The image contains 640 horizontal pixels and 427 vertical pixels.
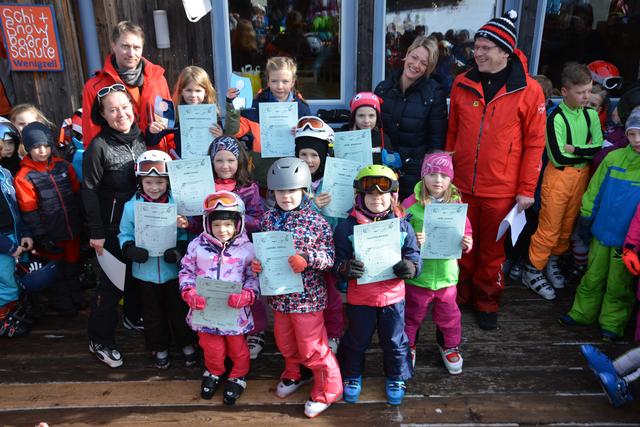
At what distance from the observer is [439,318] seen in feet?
10.7

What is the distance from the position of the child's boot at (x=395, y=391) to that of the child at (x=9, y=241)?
113 inches

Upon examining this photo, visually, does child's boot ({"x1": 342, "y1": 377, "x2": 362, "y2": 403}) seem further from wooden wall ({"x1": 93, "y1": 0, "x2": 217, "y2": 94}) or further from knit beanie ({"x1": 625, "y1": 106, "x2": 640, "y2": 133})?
wooden wall ({"x1": 93, "y1": 0, "x2": 217, "y2": 94})

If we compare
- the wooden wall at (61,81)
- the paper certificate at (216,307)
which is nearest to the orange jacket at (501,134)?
the paper certificate at (216,307)

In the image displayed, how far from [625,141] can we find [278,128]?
9.25ft

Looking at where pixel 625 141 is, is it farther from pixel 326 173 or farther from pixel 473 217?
pixel 326 173

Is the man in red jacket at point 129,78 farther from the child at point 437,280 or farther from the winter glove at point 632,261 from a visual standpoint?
the winter glove at point 632,261

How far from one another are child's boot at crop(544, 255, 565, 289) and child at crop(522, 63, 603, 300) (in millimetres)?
153

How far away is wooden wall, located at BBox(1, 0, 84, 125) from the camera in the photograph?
5.13 metres

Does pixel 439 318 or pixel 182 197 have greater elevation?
pixel 182 197

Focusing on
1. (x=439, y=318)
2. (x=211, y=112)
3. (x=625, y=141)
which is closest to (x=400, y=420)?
(x=439, y=318)

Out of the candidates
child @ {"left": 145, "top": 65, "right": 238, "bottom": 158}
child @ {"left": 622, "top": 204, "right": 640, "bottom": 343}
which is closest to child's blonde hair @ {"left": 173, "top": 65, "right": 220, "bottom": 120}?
child @ {"left": 145, "top": 65, "right": 238, "bottom": 158}

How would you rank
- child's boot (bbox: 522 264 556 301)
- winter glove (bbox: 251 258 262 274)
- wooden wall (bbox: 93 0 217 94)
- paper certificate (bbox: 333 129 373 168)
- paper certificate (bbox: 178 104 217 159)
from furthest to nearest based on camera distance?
1. wooden wall (bbox: 93 0 217 94)
2. child's boot (bbox: 522 264 556 301)
3. paper certificate (bbox: 178 104 217 159)
4. paper certificate (bbox: 333 129 373 168)
5. winter glove (bbox: 251 258 262 274)

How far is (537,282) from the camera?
14.1ft

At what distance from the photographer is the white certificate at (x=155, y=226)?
3.04 meters
